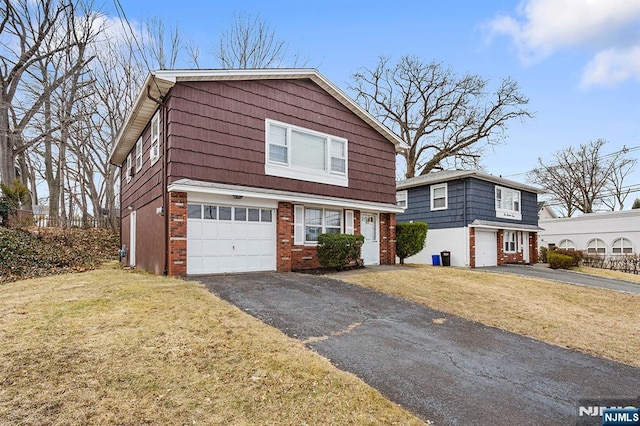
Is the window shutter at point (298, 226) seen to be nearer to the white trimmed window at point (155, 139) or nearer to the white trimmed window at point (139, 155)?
the white trimmed window at point (155, 139)

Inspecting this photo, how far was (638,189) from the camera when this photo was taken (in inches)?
1470

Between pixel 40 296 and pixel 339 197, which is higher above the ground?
pixel 339 197

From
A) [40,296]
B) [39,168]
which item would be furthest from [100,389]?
[39,168]

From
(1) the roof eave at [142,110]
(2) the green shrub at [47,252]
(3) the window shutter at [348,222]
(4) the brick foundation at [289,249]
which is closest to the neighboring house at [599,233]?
(3) the window shutter at [348,222]

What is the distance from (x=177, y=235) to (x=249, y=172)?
295 centimetres

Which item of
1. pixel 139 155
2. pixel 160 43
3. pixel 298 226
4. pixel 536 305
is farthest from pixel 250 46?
pixel 536 305

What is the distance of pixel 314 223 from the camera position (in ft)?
43.1

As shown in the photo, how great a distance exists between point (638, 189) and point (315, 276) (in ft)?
139

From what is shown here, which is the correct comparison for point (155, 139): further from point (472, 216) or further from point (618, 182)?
point (618, 182)

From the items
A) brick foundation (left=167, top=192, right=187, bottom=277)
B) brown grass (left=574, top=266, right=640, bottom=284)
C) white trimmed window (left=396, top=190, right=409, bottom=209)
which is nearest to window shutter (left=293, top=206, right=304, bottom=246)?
brick foundation (left=167, top=192, right=187, bottom=277)

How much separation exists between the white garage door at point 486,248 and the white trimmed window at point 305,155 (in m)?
9.61

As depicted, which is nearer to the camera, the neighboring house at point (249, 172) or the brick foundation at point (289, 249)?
the neighboring house at point (249, 172)

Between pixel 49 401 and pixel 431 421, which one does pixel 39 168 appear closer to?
pixel 49 401

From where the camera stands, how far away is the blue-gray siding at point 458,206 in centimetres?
1895
